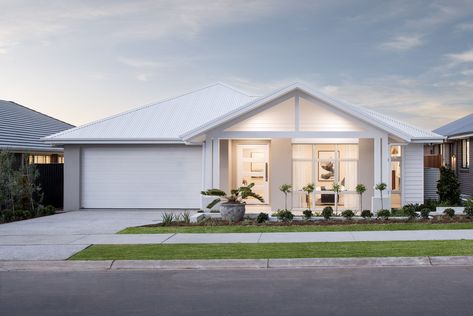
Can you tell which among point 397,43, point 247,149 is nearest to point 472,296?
point 247,149

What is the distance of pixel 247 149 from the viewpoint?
993 inches

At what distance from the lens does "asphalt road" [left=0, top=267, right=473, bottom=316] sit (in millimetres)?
8234

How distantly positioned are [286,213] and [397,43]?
10.9 m

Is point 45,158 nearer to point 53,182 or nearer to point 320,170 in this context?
point 53,182

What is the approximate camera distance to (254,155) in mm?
25281

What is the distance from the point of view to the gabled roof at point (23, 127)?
29234mm

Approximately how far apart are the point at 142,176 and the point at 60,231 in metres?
8.18

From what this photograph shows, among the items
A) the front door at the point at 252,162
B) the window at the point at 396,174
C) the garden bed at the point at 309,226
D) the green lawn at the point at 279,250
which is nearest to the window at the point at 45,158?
the front door at the point at 252,162

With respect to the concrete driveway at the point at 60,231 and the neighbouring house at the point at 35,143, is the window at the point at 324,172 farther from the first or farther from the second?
the neighbouring house at the point at 35,143

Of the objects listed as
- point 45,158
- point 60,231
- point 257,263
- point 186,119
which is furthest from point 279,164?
point 45,158

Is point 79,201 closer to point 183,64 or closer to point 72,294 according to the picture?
point 183,64

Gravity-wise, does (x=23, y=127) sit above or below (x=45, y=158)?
above

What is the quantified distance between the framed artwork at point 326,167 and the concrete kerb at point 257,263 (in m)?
11.8

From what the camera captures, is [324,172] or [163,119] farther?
[163,119]
